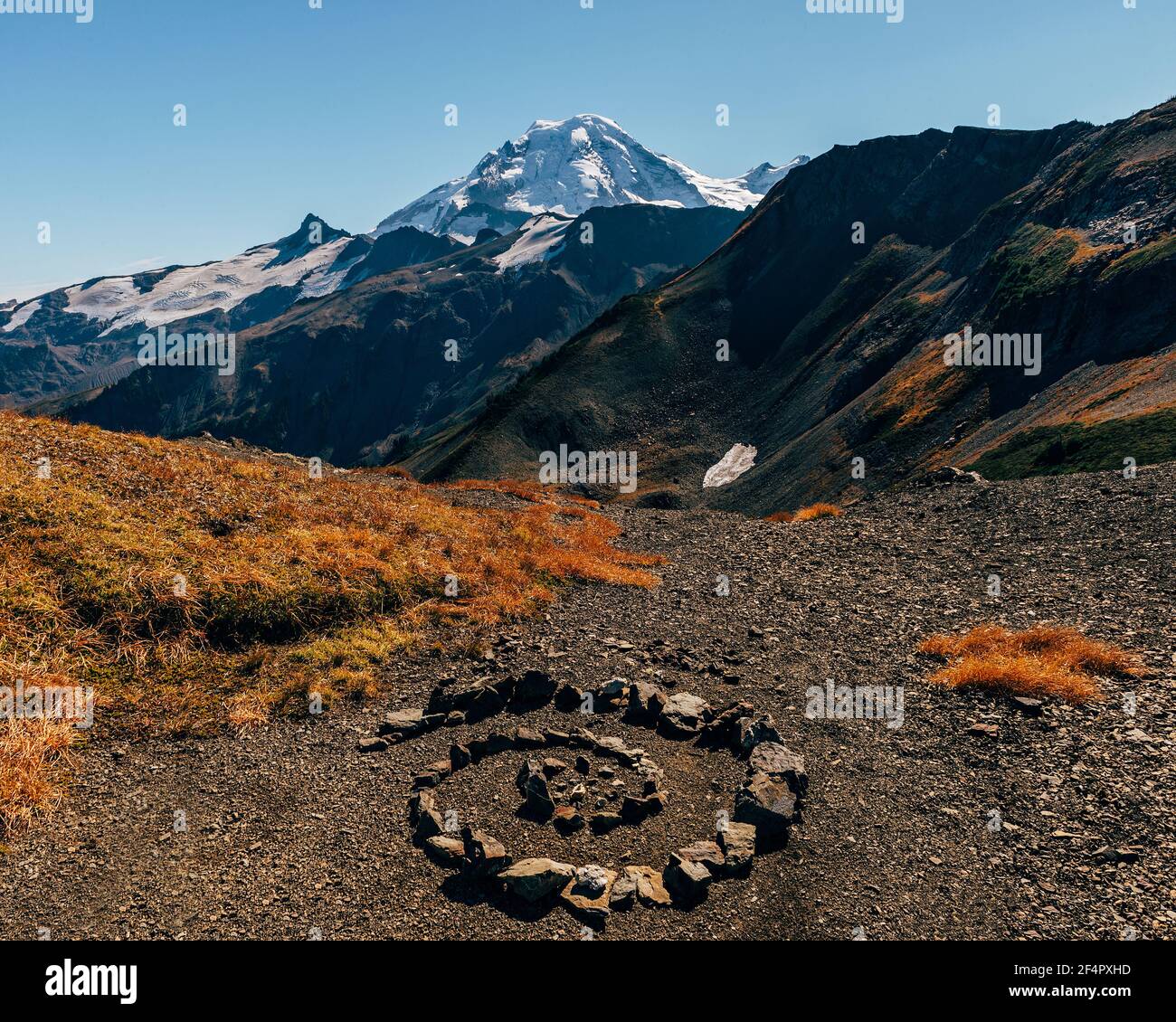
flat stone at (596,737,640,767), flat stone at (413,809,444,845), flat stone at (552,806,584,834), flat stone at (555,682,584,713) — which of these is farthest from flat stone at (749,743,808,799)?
flat stone at (413,809,444,845)

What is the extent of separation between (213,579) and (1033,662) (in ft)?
70.6

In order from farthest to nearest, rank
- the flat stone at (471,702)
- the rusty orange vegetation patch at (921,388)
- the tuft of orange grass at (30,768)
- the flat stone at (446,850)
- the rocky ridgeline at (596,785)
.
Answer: the rusty orange vegetation patch at (921,388)
the flat stone at (471,702)
the tuft of orange grass at (30,768)
the flat stone at (446,850)
the rocky ridgeline at (596,785)

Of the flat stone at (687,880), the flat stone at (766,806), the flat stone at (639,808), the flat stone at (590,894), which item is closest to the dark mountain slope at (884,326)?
the flat stone at (766,806)

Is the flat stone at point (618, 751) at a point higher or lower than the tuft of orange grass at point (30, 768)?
lower

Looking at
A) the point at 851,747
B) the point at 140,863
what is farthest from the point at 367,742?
the point at 851,747

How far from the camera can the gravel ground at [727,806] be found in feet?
29.4

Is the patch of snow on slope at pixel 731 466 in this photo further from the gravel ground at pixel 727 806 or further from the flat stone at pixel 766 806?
the flat stone at pixel 766 806

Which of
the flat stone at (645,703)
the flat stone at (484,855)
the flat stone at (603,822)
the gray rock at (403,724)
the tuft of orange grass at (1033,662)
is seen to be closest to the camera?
the flat stone at (484,855)

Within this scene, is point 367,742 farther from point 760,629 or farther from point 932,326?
point 932,326

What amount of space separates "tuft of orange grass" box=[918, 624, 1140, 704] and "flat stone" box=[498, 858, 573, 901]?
11.0 metres

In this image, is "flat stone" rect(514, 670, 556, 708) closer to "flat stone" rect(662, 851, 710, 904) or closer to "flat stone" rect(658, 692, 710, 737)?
"flat stone" rect(658, 692, 710, 737)

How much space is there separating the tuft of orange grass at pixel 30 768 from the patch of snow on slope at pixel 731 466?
94504 mm

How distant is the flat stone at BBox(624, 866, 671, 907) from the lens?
30.8ft

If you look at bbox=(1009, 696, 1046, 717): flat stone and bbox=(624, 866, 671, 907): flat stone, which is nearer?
bbox=(624, 866, 671, 907): flat stone
